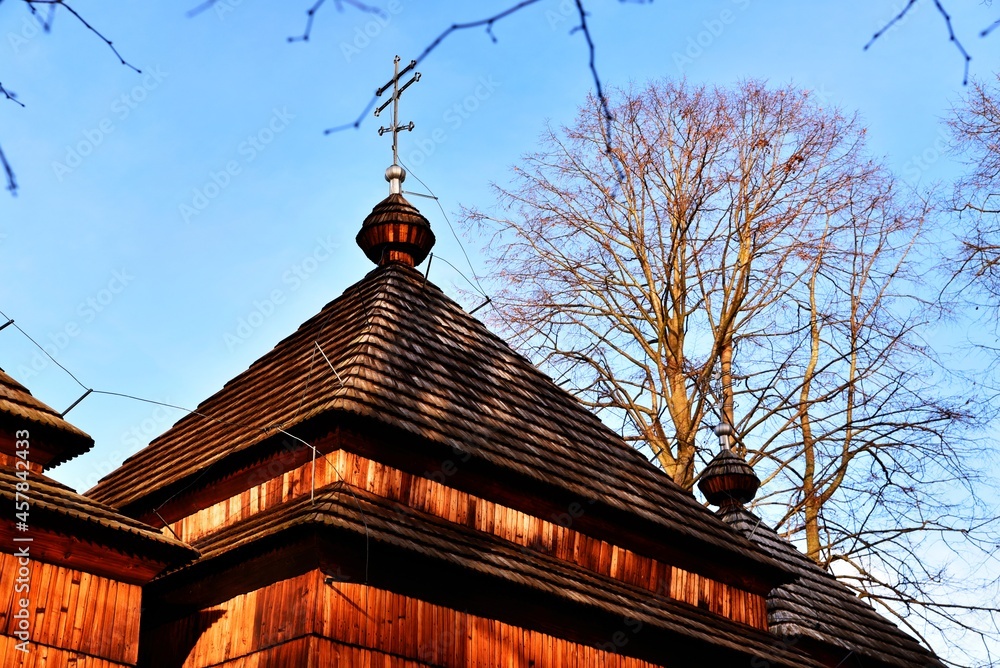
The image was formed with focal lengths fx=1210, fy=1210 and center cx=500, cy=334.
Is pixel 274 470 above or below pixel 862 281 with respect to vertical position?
below

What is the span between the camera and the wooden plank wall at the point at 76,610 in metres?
7.88

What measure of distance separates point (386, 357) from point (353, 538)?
2.26m

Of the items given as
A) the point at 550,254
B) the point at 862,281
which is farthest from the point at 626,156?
the point at 862,281

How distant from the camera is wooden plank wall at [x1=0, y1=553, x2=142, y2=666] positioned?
7.88m

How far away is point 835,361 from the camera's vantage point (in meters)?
20.3

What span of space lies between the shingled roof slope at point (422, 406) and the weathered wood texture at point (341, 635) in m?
1.38

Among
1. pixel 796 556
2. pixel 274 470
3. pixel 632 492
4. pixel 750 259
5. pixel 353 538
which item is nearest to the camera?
pixel 353 538

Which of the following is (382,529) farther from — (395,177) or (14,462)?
(395,177)

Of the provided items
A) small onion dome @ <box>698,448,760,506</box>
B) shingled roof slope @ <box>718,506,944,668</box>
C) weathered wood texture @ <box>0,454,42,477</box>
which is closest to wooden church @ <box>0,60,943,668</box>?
weathered wood texture @ <box>0,454,42,477</box>

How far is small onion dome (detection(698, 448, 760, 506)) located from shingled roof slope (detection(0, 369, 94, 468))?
31.7ft

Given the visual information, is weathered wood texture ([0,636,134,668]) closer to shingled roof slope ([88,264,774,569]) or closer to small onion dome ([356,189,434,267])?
shingled roof slope ([88,264,774,569])

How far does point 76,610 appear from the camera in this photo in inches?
322

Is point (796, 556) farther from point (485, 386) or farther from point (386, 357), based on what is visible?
point (386, 357)

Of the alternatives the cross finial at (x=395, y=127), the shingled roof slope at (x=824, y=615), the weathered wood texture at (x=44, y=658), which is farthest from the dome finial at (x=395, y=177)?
the weathered wood texture at (x=44, y=658)
